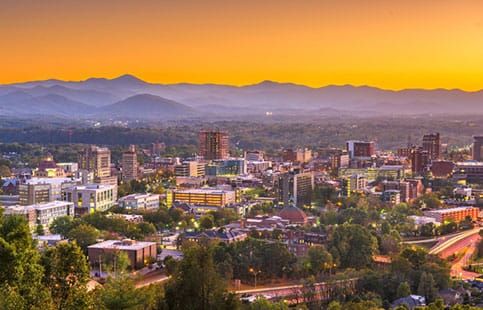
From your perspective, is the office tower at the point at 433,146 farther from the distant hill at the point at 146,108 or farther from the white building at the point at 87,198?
the distant hill at the point at 146,108

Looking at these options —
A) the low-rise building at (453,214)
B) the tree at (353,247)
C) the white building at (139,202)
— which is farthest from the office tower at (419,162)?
the tree at (353,247)

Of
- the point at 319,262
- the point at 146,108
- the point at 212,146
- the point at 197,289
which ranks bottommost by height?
the point at 319,262

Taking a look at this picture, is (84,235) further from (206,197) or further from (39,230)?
(206,197)

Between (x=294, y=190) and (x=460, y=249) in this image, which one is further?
(x=294, y=190)

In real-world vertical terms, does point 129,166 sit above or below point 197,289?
below

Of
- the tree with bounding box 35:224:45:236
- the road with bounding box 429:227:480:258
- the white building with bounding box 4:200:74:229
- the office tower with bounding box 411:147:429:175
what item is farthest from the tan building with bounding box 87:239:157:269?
the office tower with bounding box 411:147:429:175

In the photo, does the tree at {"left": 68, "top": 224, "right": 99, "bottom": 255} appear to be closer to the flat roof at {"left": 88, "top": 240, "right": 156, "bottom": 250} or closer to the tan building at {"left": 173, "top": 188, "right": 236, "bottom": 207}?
the flat roof at {"left": 88, "top": 240, "right": 156, "bottom": 250}

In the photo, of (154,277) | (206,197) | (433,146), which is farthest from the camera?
(433,146)

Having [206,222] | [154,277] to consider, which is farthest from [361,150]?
[154,277]
